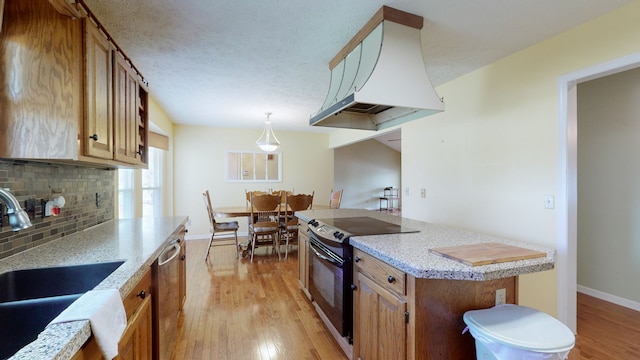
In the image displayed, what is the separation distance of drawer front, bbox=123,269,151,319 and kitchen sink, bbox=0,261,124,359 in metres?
0.14

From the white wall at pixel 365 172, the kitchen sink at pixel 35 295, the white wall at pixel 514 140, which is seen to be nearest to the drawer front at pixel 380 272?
the kitchen sink at pixel 35 295

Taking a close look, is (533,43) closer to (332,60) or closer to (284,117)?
(332,60)

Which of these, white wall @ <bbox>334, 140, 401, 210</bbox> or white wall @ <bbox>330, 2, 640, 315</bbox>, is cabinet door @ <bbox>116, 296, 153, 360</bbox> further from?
white wall @ <bbox>334, 140, 401, 210</bbox>

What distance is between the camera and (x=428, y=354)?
4.05 ft

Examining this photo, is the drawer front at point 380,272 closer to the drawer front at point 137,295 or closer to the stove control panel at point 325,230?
the stove control panel at point 325,230

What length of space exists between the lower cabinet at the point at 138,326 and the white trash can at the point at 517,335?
138cm

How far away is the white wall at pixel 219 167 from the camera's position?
5457 millimetres

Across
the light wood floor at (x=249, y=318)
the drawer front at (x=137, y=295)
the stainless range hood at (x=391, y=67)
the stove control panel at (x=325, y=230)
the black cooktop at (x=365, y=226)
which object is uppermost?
the stainless range hood at (x=391, y=67)

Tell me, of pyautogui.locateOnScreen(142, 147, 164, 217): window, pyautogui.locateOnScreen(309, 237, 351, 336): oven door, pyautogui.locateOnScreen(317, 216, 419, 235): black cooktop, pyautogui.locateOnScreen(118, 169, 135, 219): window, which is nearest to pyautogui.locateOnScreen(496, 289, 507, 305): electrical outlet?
pyautogui.locateOnScreen(317, 216, 419, 235): black cooktop

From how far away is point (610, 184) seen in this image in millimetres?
2691

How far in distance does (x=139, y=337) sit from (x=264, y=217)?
10.6 ft

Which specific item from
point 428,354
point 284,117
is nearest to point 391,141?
point 284,117

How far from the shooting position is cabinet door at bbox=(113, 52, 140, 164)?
67.5 inches

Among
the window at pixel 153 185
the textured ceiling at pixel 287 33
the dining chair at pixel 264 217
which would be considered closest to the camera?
the textured ceiling at pixel 287 33
